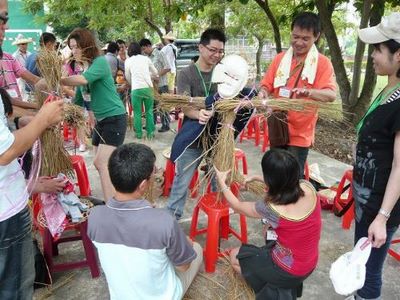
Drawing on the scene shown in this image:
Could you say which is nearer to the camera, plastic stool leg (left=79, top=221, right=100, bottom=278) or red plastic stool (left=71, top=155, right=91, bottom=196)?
plastic stool leg (left=79, top=221, right=100, bottom=278)

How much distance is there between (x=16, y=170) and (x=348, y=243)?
2.37m

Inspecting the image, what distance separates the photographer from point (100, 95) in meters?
2.84

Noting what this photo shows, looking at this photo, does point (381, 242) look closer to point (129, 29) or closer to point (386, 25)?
point (386, 25)

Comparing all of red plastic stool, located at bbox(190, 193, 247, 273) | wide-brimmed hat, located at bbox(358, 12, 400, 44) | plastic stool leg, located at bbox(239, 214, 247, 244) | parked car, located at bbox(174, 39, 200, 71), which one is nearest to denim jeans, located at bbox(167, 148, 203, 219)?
red plastic stool, located at bbox(190, 193, 247, 273)

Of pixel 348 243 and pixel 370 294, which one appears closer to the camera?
pixel 370 294

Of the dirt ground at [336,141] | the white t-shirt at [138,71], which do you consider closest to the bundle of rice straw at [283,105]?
the dirt ground at [336,141]

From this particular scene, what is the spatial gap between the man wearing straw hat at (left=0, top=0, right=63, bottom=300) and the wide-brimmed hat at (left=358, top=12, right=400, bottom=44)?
1.42 m

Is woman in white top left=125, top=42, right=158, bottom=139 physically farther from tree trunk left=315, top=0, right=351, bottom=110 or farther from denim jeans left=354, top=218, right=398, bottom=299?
denim jeans left=354, top=218, right=398, bottom=299

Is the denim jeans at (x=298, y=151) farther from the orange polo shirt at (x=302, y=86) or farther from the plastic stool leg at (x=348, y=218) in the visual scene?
the plastic stool leg at (x=348, y=218)

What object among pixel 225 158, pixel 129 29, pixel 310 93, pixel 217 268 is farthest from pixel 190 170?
pixel 129 29

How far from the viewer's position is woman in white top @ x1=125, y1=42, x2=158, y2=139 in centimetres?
503

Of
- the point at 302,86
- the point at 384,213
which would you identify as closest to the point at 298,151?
the point at 302,86

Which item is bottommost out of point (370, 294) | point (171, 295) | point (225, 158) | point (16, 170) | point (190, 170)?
point (370, 294)

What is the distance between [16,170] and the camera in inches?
58.1
